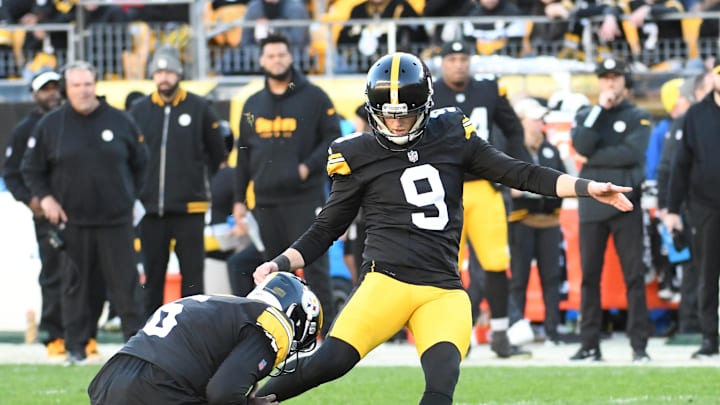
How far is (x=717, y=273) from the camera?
1083 cm

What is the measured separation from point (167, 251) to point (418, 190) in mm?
4866

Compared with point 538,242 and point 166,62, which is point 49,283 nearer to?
point 166,62

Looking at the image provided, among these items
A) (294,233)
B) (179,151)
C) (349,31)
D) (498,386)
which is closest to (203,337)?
(498,386)

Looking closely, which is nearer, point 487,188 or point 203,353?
point 203,353

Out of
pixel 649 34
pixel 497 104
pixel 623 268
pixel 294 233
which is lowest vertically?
pixel 623 268

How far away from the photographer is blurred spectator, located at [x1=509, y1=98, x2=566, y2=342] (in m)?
12.6

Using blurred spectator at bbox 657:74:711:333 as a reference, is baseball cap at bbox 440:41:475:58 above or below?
above

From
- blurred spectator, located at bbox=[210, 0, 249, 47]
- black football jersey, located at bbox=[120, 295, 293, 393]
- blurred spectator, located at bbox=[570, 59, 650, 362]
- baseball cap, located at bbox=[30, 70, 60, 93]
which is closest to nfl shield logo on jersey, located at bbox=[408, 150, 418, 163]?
black football jersey, located at bbox=[120, 295, 293, 393]

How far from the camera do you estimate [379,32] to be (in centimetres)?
1548

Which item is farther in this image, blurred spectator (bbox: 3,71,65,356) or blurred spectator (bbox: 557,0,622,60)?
blurred spectator (bbox: 557,0,622,60)

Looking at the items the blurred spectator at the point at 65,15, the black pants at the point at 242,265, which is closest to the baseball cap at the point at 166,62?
the black pants at the point at 242,265

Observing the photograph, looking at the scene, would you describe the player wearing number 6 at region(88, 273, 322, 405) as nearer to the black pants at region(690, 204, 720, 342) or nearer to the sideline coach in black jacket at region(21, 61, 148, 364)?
the sideline coach in black jacket at region(21, 61, 148, 364)

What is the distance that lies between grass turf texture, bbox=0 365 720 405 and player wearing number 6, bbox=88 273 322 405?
105 inches

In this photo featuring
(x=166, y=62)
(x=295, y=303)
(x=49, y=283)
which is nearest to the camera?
(x=295, y=303)
